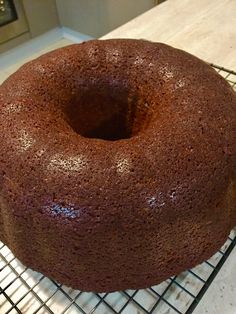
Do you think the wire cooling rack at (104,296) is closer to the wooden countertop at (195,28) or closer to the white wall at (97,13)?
the wooden countertop at (195,28)

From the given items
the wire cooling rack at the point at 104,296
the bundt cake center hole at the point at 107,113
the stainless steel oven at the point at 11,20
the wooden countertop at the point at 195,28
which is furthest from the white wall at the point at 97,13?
the wire cooling rack at the point at 104,296

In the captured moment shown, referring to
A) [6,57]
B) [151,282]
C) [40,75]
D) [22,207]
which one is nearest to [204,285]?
[151,282]

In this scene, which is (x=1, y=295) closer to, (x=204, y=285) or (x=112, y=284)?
(x=112, y=284)

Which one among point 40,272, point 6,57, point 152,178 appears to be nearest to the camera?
point 152,178

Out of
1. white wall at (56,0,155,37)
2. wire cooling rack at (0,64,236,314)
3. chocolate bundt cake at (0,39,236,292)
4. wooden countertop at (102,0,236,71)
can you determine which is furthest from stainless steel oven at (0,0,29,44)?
wire cooling rack at (0,64,236,314)

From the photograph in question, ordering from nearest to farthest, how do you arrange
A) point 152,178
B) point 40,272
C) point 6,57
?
point 152,178
point 40,272
point 6,57

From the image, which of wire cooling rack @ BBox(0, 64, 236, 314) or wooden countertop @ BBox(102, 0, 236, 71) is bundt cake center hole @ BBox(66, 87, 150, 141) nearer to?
wire cooling rack @ BBox(0, 64, 236, 314)
